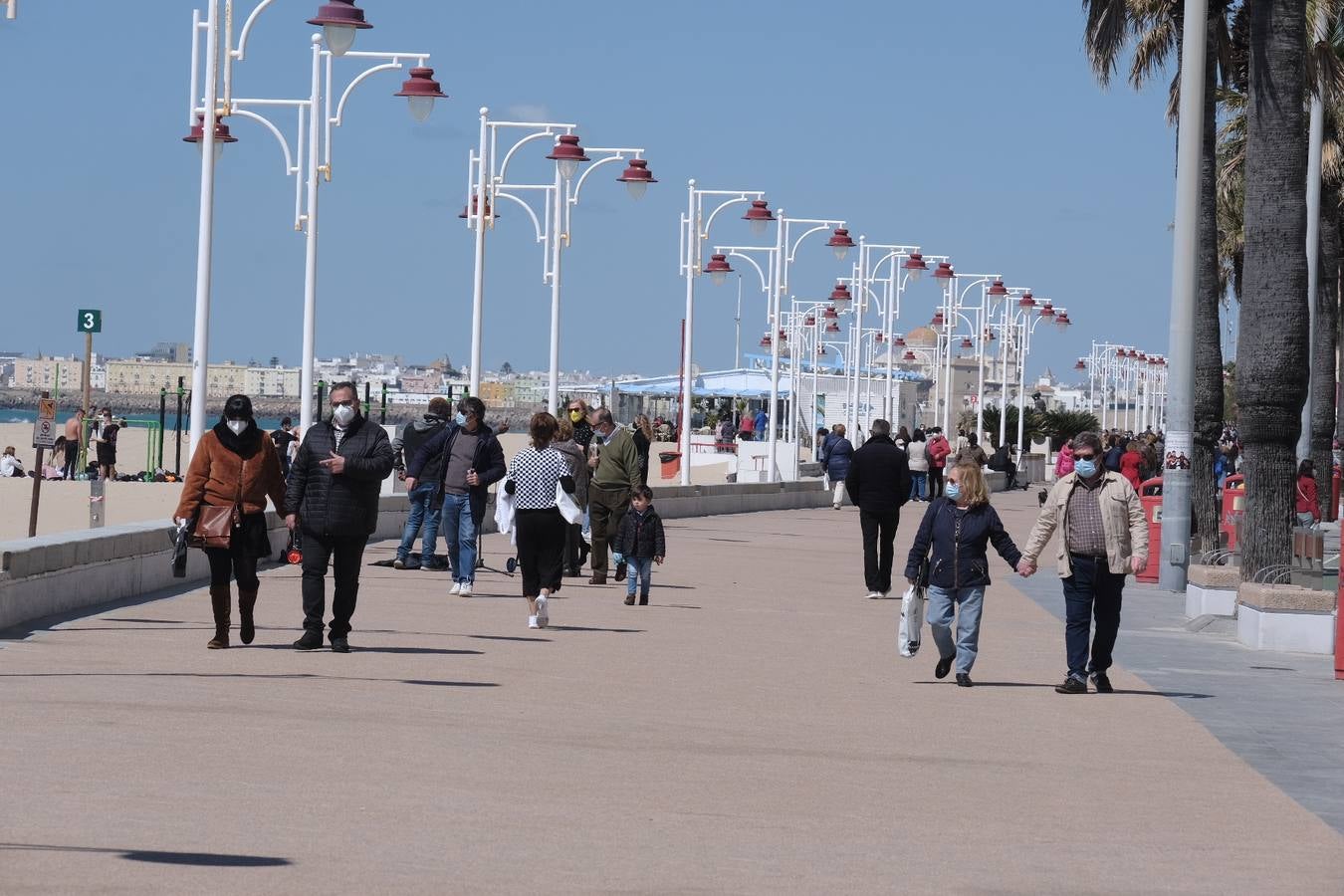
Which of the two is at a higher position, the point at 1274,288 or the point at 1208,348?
the point at 1274,288

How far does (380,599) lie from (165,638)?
14.4 feet

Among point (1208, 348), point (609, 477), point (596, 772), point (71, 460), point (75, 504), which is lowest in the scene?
point (596, 772)

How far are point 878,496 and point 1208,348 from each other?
712 cm

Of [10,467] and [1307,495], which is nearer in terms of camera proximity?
[1307,495]

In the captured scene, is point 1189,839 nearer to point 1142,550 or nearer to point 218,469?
point 1142,550

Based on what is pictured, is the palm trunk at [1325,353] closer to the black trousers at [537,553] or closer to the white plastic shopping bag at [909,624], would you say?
the black trousers at [537,553]

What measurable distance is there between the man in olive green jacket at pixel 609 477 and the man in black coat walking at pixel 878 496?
2305mm

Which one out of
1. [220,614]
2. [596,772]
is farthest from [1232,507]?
[596,772]

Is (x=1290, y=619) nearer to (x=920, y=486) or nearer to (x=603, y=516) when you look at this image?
(x=603, y=516)

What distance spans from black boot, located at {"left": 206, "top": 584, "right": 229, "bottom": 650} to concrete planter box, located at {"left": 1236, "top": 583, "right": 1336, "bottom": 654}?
8.24 m

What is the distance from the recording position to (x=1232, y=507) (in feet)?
A: 83.7

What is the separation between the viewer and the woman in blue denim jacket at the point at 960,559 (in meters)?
13.7

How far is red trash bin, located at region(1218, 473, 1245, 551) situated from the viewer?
22095 mm

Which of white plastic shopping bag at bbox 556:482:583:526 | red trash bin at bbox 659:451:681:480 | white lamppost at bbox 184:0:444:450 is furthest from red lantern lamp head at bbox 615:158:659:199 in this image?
red trash bin at bbox 659:451:681:480
